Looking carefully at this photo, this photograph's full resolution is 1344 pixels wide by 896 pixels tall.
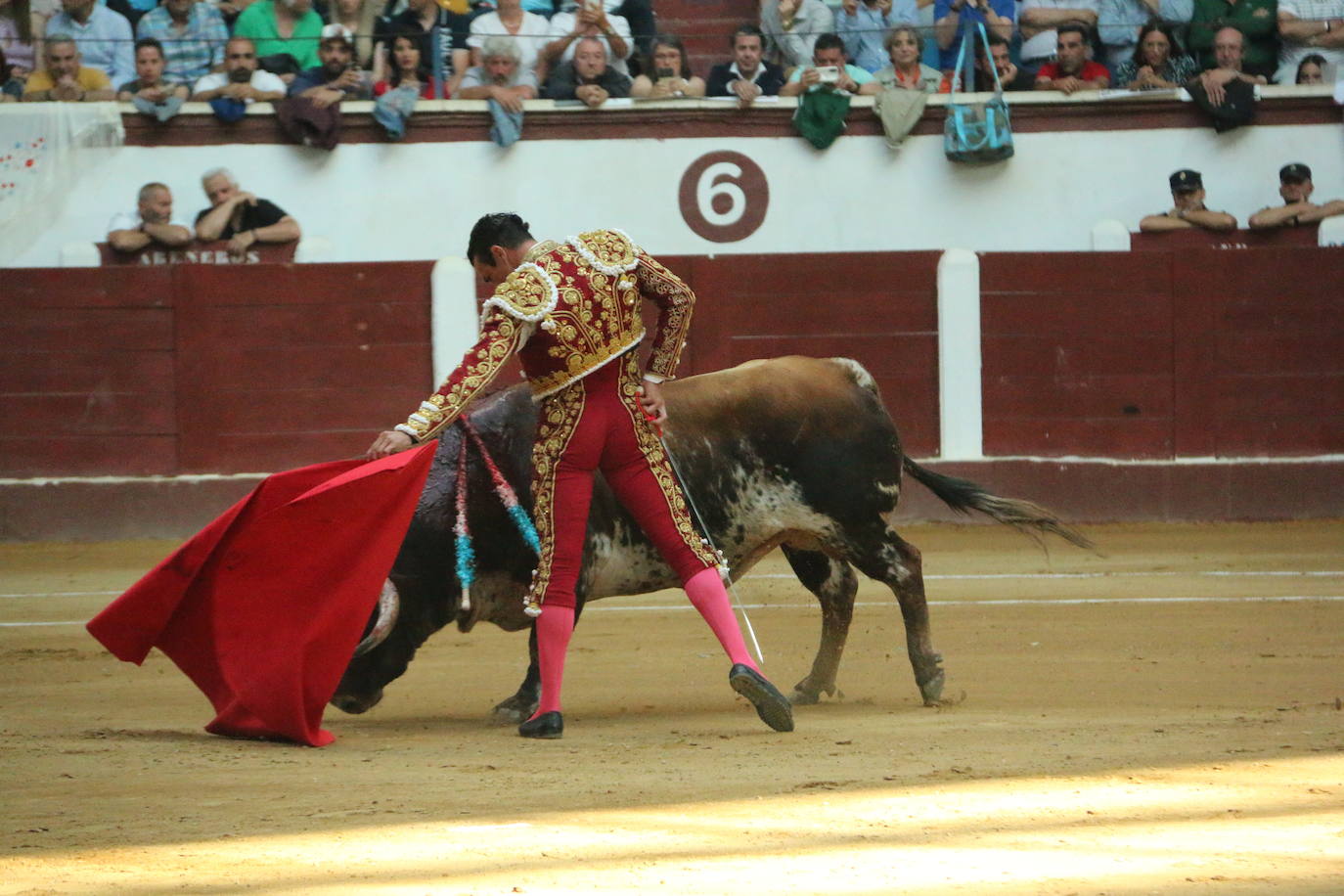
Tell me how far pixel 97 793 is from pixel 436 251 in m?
5.96

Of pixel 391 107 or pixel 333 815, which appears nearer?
pixel 333 815

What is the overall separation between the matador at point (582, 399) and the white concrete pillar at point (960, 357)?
194 inches

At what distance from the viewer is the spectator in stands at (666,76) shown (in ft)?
28.9

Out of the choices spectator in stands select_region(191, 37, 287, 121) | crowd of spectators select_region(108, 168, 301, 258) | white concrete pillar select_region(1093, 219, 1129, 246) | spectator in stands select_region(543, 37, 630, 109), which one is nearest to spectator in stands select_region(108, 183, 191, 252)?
crowd of spectators select_region(108, 168, 301, 258)

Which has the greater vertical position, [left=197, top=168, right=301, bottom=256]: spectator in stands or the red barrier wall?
[left=197, top=168, right=301, bottom=256]: spectator in stands

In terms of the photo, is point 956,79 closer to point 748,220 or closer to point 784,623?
point 748,220

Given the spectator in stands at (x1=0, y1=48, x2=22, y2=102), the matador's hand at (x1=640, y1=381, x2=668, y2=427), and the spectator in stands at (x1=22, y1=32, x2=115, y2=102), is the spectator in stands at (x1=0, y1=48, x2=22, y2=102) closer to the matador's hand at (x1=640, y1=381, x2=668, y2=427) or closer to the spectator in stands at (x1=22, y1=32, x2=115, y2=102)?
the spectator in stands at (x1=22, y1=32, x2=115, y2=102)

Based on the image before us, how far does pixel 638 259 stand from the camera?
3.90 m

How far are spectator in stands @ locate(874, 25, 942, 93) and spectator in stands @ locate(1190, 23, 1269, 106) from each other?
1286 mm

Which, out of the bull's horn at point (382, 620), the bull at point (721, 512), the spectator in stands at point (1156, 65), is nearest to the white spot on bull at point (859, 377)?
the bull at point (721, 512)

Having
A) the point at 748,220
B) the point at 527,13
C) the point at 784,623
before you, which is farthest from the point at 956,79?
the point at 784,623

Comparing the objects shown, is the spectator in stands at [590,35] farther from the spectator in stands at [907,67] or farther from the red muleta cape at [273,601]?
the red muleta cape at [273,601]

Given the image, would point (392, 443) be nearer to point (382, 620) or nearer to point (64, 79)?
point (382, 620)

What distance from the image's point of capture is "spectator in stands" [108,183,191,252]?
334 inches
